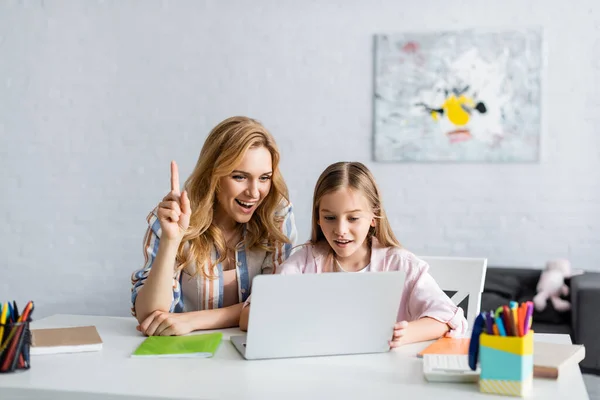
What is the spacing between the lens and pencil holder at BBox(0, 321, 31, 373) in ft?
4.49

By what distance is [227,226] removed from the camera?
2062 mm

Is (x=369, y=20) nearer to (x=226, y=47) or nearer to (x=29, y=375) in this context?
(x=226, y=47)

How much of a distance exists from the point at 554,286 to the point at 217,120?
1907 mm

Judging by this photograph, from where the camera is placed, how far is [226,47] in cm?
395

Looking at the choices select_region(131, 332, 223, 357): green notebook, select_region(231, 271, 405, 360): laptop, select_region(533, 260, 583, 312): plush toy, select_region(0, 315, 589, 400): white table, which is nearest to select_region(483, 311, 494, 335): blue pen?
select_region(0, 315, 589, 400): white table

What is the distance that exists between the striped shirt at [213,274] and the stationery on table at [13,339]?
50 cm

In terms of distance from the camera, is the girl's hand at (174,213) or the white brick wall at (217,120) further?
the white brick wall at (217,120)

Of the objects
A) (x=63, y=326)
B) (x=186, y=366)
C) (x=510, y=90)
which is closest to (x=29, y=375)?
(x=186, y=366)

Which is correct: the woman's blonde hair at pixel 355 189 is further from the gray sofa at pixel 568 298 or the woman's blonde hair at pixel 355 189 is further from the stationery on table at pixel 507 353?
the gray sofa at pixel 568 298

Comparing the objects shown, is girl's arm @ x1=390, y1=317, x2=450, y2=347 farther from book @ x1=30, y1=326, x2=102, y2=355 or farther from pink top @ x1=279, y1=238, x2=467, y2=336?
book @ x1=30, y1=326, x2=102, y2=355

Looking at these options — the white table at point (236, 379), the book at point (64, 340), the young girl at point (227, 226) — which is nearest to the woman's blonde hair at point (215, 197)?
the young girl at point (227, 226)

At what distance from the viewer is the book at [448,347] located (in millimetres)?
1521

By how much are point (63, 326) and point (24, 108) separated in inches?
106

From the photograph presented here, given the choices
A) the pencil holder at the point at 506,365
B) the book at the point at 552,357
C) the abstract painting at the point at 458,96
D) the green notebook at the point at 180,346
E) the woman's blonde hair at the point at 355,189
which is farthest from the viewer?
the abstract painting at the point at 458,96
